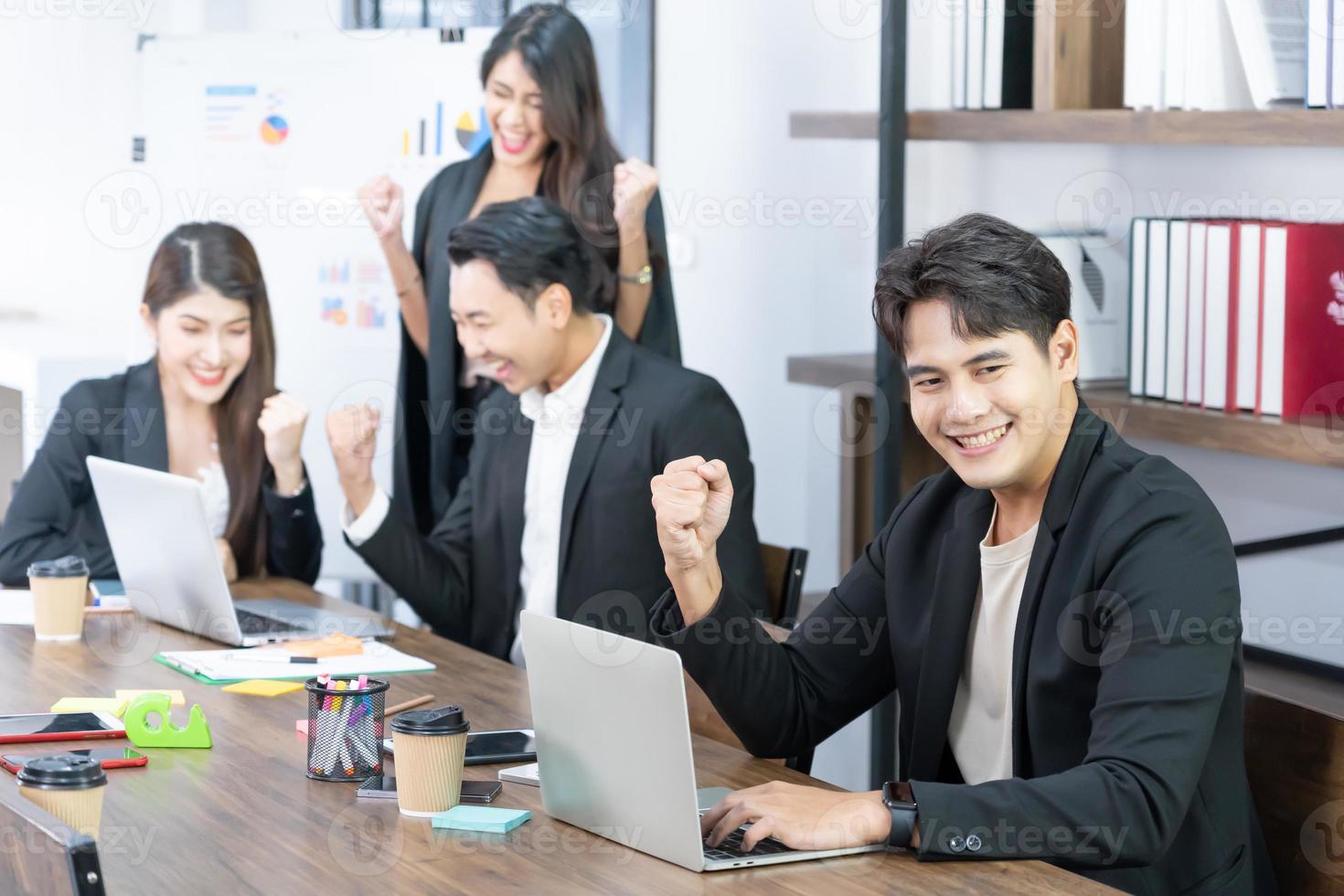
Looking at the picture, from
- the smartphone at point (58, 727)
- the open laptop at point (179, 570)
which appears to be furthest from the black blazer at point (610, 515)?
the smartphone at point (58, 727)

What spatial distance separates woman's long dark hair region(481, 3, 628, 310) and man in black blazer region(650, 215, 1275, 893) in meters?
1.45

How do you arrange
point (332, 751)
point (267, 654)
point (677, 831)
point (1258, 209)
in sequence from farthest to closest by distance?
point (1258, 209) → point (267, 654) → point (332, 751) → point (677, 831)

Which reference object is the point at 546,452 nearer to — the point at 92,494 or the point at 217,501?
the point at 217,501

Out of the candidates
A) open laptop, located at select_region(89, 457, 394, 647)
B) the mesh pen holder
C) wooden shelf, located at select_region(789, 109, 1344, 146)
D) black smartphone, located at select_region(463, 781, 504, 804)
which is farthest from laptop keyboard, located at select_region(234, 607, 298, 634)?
wooden shelf, located at select_region(789, 109, 1344, 146)

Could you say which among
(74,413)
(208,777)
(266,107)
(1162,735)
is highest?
(266,107)

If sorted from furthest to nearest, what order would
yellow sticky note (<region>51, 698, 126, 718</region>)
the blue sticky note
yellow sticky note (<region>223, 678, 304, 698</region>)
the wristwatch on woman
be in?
the wristwatch on woman → yellow sticky note (<region>223, 678, 304, 698</region>) → yellow sticky note (<region>51, 698, 126, 718</region>) → the blue sticky note

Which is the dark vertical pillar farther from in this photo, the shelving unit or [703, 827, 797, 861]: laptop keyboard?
[703, 827, 797, 861]: laptop keyboard

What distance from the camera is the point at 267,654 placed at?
235 centimetres

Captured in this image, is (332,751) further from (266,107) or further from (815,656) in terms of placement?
(266,107)

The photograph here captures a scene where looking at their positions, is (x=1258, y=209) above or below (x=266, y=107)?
below

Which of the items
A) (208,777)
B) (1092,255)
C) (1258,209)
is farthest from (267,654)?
(1258,209)

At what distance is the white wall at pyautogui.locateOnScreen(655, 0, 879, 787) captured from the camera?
370cm

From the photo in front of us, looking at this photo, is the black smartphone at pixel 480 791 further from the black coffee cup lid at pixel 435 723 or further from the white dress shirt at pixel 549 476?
the white dress shirt at pixel 549 476

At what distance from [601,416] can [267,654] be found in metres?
0.71
